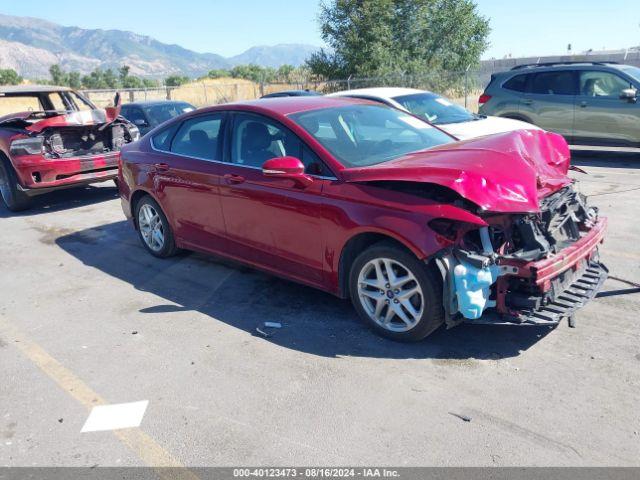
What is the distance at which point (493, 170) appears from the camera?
12.8 ft

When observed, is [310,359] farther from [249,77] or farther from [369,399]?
[249,77]

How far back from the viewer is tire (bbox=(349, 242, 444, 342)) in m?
3.89

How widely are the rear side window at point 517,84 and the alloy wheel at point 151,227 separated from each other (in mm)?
8651

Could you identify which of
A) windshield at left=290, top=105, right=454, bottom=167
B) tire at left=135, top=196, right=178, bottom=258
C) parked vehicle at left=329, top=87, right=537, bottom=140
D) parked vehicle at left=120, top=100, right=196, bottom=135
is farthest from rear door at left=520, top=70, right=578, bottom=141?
tire at left=135, top=196, right=178, bottom=258

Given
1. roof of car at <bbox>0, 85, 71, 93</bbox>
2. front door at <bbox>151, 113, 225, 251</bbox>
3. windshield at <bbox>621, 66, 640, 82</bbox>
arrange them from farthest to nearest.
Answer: windshield at <bbox>621, 66, 640, 82</bbox> → roof of car at <bbox>0, 85, 71, 93</bbox> → front door at <bbox>151, 113, 225, 251</bbox>

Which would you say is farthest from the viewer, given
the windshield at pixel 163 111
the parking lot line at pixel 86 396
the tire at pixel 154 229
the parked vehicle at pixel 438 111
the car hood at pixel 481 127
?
the windshield at pixel 163 111

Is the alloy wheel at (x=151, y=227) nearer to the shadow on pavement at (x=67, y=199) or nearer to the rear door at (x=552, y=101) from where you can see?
the shadow on pavement at (x=67, y=199)

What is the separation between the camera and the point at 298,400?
3.59 m

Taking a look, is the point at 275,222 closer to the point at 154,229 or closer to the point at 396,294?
the point at 396,294

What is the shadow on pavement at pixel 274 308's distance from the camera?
163 inches

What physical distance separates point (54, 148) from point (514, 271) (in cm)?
797

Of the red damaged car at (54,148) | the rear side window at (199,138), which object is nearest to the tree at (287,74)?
the red damaged car at (54,148)

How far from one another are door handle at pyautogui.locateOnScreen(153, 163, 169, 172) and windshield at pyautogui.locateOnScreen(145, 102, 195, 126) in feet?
23.0

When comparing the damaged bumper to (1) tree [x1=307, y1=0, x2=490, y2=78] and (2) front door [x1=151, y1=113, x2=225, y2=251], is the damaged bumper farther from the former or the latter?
(1) tree [x1=307, y1=0, x2=490, y2=78]
